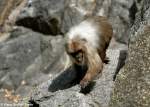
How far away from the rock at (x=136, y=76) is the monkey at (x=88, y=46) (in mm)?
2006

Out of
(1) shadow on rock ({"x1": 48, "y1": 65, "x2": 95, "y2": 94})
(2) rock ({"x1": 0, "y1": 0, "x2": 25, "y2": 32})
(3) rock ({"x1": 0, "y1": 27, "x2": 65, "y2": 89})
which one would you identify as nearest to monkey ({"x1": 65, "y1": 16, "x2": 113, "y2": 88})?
(1) shadow on rock ({"x1": 48, "y1": 65, "x2": 95, "y2": 94})

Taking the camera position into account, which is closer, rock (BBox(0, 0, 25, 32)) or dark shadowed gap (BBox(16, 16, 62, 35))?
dark shadowed gap (BBox(16, 16, 62, 35))

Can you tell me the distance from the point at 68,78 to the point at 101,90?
1426 mm

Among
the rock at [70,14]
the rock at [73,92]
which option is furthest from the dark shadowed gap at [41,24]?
the rock at [73,92]

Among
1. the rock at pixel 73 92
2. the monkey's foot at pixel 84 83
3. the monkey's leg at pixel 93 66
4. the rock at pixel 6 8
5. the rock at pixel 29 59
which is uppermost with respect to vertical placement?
the monkey's leg at pixel 93 66

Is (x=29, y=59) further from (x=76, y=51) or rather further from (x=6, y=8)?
(x=76, y=51)

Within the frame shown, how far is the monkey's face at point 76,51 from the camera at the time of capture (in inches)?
313

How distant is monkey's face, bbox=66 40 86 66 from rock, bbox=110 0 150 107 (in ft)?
6.48

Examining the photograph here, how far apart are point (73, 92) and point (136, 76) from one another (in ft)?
6.99

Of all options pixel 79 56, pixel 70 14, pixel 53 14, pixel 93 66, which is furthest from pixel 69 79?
pixel 53 14

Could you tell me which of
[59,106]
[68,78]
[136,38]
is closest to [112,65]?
[68,78]

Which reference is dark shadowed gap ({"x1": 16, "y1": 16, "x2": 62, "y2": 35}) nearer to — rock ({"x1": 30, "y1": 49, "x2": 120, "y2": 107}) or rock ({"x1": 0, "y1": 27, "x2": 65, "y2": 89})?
rock ({"x1": 0, "y1": 27, "x2": 65, "y2": 89})

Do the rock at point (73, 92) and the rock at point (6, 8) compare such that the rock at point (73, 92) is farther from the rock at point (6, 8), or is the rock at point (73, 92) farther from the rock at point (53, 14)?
the rock at point (6, 8)

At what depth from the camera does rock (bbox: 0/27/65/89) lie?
14.5m
